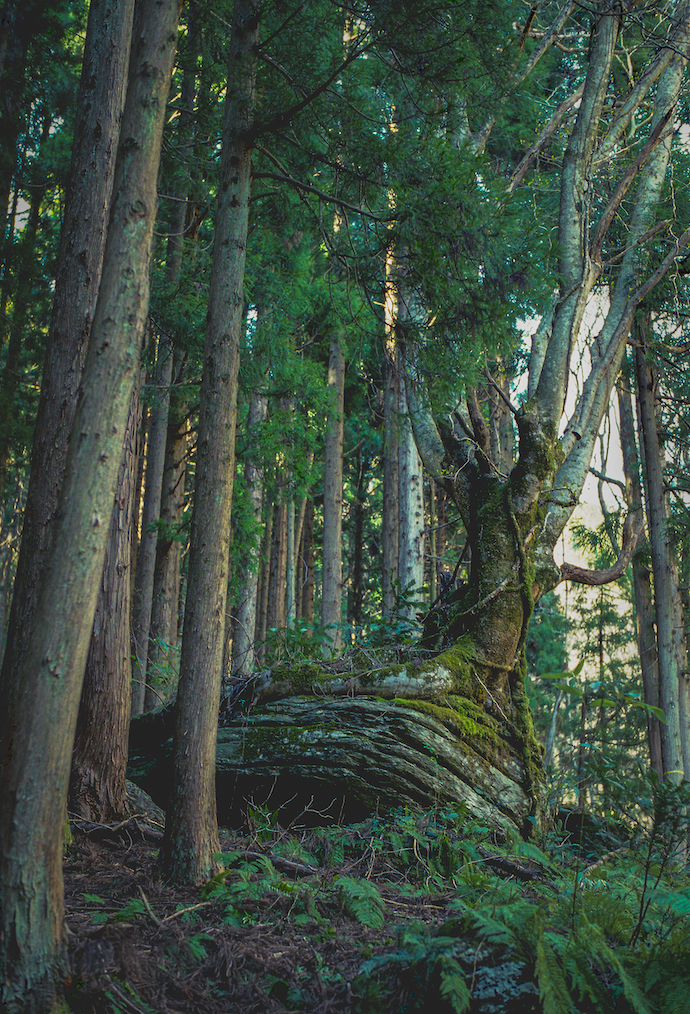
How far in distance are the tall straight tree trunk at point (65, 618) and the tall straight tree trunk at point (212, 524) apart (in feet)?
4.00

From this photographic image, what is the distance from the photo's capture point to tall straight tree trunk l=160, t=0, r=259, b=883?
4008 mm

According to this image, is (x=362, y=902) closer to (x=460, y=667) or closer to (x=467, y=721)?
(x=467, y=721)

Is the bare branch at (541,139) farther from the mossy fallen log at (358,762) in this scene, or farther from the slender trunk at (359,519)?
the slender trunk at (359,519)

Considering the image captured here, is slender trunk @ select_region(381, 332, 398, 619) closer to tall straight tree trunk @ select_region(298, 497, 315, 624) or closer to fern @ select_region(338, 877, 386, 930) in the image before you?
tall straight tree trunk @ select_region(298, 497, 315, 624)

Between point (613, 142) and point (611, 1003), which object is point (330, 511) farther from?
point (611, 1003)

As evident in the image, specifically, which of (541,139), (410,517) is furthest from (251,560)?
(541,139)

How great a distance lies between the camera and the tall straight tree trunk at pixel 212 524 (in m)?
4.01

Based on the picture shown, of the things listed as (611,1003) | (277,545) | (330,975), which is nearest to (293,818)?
(330,975)

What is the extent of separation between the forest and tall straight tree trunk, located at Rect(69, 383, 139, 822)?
25 millimetres

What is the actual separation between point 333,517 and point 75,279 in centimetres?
963

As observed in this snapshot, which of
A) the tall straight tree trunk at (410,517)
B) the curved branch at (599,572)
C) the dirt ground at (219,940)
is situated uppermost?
the tall straight tree trunk at (410,517)

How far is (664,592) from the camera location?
10.7m

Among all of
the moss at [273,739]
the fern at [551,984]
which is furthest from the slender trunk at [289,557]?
the fern at [551,984]

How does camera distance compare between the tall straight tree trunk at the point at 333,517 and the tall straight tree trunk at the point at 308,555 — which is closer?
the tall straight tree trunk at the point at 333,517
